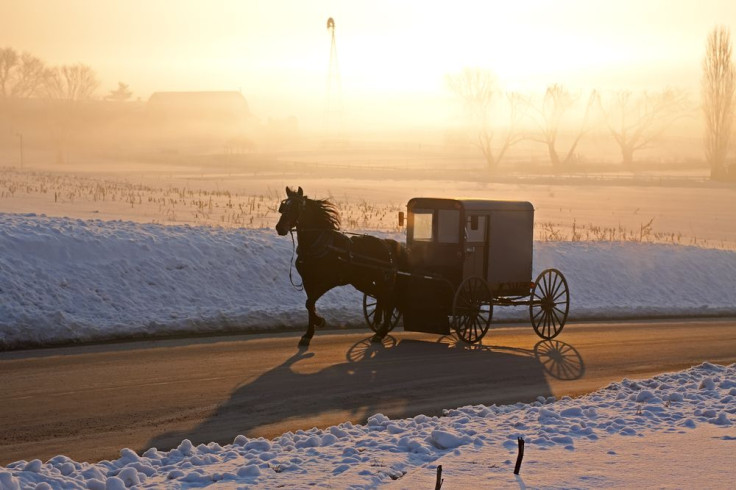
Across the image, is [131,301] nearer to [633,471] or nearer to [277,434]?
[277,434]

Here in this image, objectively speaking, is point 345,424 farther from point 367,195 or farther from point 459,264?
point 367,195

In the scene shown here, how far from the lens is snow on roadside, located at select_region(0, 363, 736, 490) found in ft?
26.2

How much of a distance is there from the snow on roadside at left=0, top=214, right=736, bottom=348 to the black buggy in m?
2.63

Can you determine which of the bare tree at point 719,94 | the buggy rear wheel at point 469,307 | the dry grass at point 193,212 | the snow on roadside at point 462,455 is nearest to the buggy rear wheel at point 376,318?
the buggy rear wheel at point 469,307

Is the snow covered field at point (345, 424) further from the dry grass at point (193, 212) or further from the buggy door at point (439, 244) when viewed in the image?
the dry grass at point (193, 212)

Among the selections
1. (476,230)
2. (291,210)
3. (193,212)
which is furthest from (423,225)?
(193,212)

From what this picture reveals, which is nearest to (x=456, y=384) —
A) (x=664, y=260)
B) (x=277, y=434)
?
(x=277, y=434)

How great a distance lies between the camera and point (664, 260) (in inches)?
1080

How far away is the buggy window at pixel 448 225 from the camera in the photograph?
659 inches

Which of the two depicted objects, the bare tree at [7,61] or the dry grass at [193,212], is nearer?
the dry grass at [193,212]

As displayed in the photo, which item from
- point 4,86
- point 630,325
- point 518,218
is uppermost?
point 4,86

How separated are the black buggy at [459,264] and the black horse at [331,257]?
0.34 m

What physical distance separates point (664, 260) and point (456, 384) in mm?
16357

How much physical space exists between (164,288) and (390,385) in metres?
7.01
